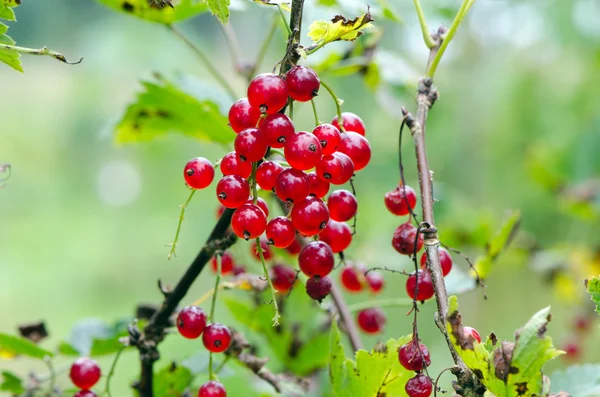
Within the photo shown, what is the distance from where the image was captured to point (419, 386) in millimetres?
552

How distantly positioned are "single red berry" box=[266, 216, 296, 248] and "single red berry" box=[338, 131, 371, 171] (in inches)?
4.1

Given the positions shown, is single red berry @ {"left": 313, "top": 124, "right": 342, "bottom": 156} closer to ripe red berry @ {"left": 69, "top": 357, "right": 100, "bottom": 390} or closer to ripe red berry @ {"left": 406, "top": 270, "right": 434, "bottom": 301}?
ripe red berry @ {"left": 406, "top": 270, "right": 434, "bottom": 301}

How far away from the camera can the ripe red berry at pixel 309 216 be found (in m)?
0.60

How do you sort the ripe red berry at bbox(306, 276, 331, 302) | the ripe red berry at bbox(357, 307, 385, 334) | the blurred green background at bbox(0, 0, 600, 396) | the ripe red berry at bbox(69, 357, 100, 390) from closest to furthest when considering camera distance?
the ripe red berry at bbox(306, 276, 331, 302) → the ripe red berry at bbox(69, 357, 100, 390) → the ripe red berry at bbox(357, 307, 385, 334) → the blurred green background at bbox(0, 0, 600, 396)

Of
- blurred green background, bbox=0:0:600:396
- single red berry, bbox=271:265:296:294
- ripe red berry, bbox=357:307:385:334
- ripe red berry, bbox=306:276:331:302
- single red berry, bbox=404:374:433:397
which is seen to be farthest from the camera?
blurred green background, bbox=0:0:600:396

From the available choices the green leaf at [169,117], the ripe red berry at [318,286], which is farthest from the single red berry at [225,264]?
the ripe red berry at [318,286]

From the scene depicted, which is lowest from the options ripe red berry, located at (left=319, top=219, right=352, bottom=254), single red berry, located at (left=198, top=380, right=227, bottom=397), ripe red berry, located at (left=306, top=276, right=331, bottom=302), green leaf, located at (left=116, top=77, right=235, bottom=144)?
single red berry, located at (left=198, top=380, right=227, bottom=397)

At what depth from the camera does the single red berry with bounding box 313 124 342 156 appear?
61 cm

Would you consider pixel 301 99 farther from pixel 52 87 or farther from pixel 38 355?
pixel 52 87

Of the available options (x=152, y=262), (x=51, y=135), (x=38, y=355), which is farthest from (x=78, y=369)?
(x=51, y=135)

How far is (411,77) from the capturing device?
1325 mm

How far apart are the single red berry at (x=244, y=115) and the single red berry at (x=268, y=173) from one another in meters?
0.04

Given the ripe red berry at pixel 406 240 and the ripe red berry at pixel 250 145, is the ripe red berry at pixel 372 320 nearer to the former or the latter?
the ripe red berry at pixel 406 240

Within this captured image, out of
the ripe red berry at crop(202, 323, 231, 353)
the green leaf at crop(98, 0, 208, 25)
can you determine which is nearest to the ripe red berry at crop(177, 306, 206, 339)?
the ripe red berry at crop(202, 323, 231, 353)
